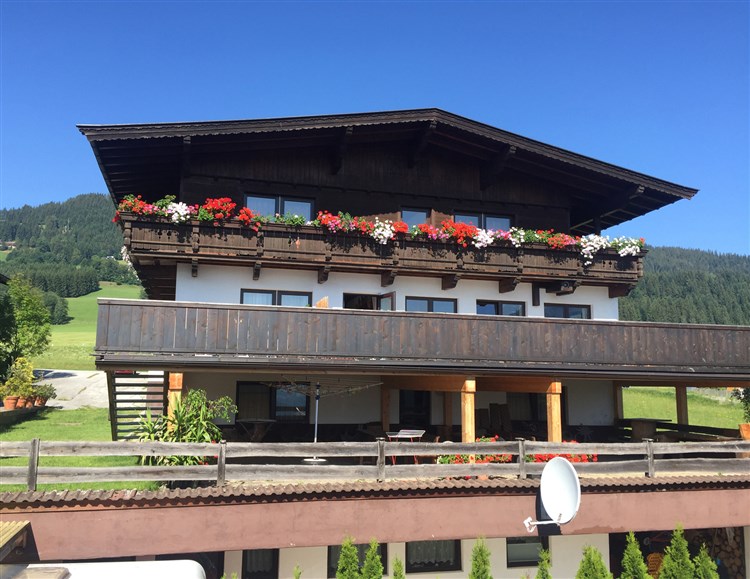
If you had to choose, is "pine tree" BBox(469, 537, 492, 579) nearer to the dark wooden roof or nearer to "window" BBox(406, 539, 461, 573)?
"window" BBox(406, 539, 461, 573)

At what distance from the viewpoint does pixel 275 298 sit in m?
18.4

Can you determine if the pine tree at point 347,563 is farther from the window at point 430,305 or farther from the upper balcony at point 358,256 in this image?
the window at point 430,305

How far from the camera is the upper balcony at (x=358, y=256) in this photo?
1680 cm

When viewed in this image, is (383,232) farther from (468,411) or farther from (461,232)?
(468,411)

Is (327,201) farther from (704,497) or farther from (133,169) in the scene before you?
(704,497)

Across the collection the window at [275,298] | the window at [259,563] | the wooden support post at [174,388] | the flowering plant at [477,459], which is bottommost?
the window at [259,563]

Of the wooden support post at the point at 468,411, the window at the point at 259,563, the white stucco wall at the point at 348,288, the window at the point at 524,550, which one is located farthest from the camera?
the white stucco wall at the point at 348,288

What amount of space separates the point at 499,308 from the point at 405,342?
6045 millimetres

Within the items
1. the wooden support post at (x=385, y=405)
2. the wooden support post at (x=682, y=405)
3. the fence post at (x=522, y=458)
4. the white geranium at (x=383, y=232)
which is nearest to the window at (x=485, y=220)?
the white geranium at (x=383, y=232)

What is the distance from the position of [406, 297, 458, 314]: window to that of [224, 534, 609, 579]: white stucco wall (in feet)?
23.2

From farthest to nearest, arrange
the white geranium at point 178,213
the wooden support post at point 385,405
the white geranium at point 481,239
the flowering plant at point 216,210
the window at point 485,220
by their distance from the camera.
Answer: the window at point 485,220 → the white geranium at point 481,239 → the wooden support post at point 385,405 → the flowering plant at point 216,210 → the white geranium at point 178,213

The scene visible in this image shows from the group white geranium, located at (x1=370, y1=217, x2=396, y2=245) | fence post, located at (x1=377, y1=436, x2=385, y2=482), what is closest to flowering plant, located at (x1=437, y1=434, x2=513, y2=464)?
fence post, located at (x1=377, y1=436, x2=385, y2=482)

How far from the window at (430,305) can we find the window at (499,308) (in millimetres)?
1000

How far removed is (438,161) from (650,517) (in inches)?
486
